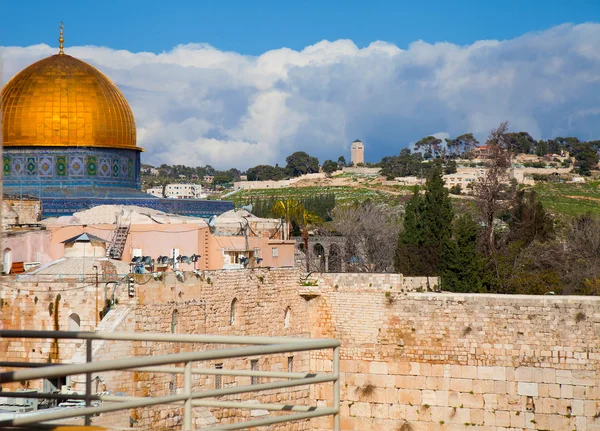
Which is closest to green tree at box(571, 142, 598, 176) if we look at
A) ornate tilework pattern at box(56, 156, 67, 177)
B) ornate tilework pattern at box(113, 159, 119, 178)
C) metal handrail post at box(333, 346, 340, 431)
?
ornate tilework pattern at box(113, 159, 119, 178)

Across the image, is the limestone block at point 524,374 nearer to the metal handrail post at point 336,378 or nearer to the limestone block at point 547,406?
the limestone block at point 547,406

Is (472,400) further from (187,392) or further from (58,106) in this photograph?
(187,392)

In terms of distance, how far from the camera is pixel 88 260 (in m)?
16.9

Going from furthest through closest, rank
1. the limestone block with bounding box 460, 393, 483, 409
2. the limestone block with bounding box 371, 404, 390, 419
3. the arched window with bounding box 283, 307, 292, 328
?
the arched window with bounding box 283, 307, 292, 328 < the limestone block with bounding box 371, 404, 390, 419 < the limestone block with bounding box 460, 393, 483, 409

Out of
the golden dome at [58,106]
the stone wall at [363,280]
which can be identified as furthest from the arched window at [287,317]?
the golden dome at [58,106]

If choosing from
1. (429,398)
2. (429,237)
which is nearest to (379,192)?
(429,237)

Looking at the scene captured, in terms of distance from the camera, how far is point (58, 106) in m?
25.1

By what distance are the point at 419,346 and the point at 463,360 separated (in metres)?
0.81

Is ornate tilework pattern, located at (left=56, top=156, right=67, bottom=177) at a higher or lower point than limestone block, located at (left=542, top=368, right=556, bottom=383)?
higher

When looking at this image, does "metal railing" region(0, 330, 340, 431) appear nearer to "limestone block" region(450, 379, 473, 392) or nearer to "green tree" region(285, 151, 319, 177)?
"limestone block" region(450, 379, 473, 392)

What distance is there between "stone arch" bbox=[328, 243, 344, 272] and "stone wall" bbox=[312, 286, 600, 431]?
756 inches

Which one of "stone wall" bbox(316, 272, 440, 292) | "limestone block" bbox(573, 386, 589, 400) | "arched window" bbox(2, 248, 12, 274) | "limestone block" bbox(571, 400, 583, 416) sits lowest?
"limestone block" bbox(571, 400, 583, 416)

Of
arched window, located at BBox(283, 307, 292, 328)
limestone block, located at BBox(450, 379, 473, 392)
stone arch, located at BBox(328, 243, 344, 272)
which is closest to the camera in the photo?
limestone block, located at BBox(450, 379, 473, 392)

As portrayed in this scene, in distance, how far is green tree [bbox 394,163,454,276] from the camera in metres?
29.8
